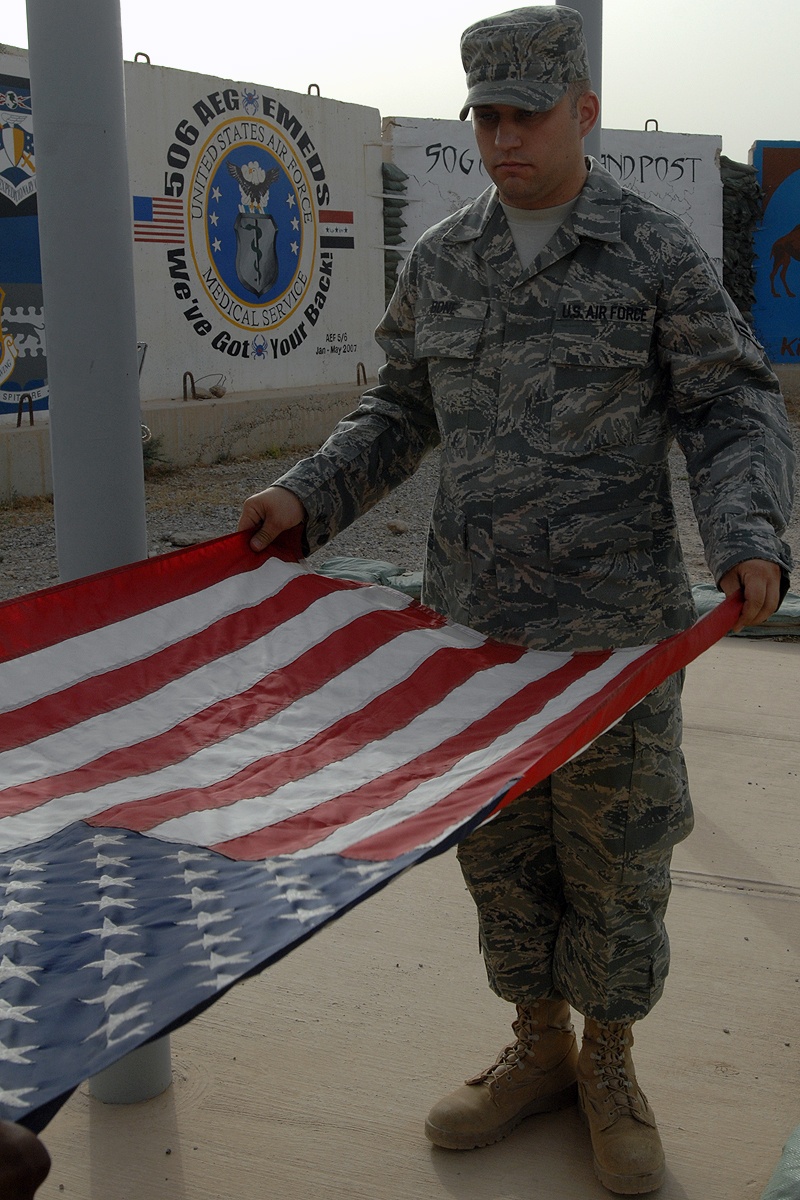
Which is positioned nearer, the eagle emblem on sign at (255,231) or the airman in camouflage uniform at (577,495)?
the airman in camouflage uniform at (577,495)

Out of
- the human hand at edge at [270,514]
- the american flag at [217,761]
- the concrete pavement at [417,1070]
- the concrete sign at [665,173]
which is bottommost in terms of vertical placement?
the concrete pavement at [417,1070]

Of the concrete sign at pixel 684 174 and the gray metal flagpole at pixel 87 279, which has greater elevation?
the concrete sign at pixel 684 174

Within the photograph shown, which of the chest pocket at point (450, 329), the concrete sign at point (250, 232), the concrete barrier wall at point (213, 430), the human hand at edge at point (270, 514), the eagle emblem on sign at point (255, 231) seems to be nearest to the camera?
the chest pocket at point (450, 329)

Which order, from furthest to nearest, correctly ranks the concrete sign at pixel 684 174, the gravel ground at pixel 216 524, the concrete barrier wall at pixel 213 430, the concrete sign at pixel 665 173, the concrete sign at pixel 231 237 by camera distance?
the concrete sign at pixel 684 174
the concrete sign at pixel 665 173
the concrete sign at pixel 231 237
the concrete barrier wall at pixel 213 430
the gravel ground at pixel 216 524

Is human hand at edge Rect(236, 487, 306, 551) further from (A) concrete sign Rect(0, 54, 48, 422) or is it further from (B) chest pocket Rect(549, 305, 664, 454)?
(A) concrete sign Rect(0, 54, 48, 422)

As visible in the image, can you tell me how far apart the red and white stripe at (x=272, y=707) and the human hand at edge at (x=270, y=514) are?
0.04 metres

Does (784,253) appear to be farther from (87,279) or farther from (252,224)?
(87,279)

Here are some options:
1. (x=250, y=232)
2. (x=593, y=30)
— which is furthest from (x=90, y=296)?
(x=250, y=232)

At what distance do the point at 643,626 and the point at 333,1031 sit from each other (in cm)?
110

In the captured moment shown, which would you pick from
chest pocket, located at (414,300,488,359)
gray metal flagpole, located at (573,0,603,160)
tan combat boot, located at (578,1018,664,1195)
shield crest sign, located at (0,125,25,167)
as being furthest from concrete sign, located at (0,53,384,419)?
tan combat boot, located at (578,1018,664,1195)

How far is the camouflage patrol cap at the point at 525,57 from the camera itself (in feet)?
6.64

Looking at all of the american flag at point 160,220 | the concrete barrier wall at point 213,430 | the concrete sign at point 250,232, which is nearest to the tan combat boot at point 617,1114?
the concrete barrier wall at point 213,430

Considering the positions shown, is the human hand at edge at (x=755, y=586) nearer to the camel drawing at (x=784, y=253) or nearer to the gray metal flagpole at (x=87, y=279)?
the gray metal flagpole at (x=87, y=279)

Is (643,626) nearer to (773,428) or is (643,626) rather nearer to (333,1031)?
(773,428)
